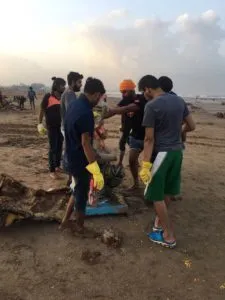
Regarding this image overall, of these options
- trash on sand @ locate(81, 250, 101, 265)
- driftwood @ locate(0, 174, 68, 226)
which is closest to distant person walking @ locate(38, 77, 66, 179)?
driftwood @ locate(0, 174, 68, 226)

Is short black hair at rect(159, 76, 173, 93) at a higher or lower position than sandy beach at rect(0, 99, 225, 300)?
higher

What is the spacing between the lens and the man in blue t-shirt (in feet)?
13.5

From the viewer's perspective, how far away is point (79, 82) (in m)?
5.96

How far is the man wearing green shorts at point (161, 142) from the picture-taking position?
423cm

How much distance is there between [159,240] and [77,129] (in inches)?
63.9

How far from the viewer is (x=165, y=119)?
14.0ft

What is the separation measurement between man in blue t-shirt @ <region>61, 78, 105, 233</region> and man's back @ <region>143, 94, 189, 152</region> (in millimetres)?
602

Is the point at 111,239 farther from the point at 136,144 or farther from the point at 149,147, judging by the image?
the point at 136,144

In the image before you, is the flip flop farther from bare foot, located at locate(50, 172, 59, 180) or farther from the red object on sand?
bare foot, located at locate(50, 172, 59, 180)

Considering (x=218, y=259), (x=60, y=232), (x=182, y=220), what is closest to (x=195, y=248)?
(x=218, y=259)

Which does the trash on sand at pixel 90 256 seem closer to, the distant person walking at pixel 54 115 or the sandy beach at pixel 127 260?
the sandy beach at pixel 127 260

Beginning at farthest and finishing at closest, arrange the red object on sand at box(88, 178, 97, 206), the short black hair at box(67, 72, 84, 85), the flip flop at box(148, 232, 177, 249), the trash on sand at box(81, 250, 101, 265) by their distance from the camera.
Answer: the short black hair at box(67, 72, 84, 85) → the red object on sand at box(88, 178, 97, 206) → the flip flop at box(148, 232, 177, 249) → the trash on sand at box(81, 250, 101, 265)

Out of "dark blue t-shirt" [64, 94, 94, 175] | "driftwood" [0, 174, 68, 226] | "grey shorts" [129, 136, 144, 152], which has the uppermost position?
"dark blue t-shirt" [64, 94, 94, 175]

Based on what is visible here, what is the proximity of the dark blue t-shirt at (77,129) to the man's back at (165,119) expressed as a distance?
2.11ft
